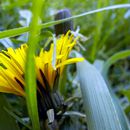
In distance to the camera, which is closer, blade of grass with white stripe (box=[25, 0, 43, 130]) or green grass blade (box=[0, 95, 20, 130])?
blade of grass with white stripe (box=[25, 0, 43, 130])

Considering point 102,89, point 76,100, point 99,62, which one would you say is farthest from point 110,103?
point 99,62

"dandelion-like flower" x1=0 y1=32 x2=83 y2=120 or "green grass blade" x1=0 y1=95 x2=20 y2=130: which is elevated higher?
"dandelion-like flower" x1=0 y1=32 x2=83 y2=120
